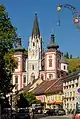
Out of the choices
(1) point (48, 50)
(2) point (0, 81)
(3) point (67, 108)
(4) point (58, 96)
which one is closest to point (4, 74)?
(2) point (0, 81)

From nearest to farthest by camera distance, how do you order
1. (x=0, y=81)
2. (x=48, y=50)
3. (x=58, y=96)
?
1. (x=0, y=81)
2. (x=58, y=96)
3. (x=48, y=50)

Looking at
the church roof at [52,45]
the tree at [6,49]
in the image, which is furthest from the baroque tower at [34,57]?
the tree at [6,49]

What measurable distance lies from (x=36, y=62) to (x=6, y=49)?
11387 centimetres

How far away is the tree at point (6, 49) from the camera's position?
158 ft

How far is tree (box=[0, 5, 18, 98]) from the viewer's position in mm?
48094

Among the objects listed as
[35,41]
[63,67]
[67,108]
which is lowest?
[67,108]

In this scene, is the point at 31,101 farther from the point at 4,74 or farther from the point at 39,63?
the point at 4,74

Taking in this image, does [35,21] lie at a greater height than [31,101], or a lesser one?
greater

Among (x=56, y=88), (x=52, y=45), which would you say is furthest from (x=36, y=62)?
(x=56, y=88)

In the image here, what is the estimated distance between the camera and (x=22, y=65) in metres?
164

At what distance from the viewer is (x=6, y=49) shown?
161 ft

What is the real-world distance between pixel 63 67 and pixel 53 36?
12972 mm

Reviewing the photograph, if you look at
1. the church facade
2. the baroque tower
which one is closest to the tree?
the church facade

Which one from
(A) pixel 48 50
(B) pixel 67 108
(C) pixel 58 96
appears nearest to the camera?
(B) pixel 67 108
